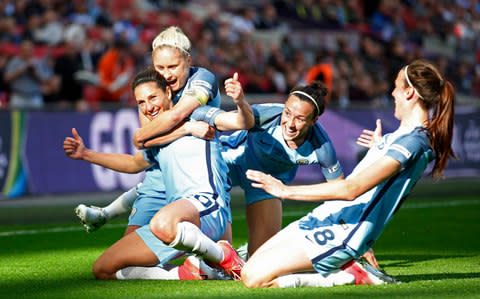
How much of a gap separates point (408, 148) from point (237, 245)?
377 centimetres

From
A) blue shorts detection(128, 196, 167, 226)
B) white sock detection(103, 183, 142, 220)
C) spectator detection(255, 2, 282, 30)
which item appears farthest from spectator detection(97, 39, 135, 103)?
blue shorts detection(128, 196, 167, 226)

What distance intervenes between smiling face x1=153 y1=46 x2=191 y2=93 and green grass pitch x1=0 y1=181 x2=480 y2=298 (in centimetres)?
171

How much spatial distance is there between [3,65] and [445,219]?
329 inches

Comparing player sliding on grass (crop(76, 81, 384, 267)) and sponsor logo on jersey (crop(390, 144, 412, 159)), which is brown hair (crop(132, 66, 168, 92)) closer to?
player sliding on grass (crop(76, 81, 384, 267))

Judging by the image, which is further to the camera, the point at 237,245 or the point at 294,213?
the point at 294,213

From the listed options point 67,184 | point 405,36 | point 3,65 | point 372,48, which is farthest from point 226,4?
point 67,184

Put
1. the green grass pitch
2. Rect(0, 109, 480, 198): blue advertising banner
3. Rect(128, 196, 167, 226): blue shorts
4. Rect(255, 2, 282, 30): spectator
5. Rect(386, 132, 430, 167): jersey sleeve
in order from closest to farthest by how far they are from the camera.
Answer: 1. Rect(386, 132, 430, 167): jersey sleeve
2. the green grass pitch
3. Rect(128, 196, 167, 226): blue shorts
4. Rect(0, 109, 480, 198): blue advertising banner
5. Rect(255, 2, 282, 30): spectator

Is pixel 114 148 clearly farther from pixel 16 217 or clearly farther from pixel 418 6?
pixel 418 6

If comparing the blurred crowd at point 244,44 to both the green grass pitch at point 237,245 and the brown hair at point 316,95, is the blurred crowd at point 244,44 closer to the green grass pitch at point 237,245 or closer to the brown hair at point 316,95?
the green grass pitch at point 237,245

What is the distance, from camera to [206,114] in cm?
641

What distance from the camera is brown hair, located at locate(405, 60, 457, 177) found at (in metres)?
5.56

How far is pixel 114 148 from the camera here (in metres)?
13.8

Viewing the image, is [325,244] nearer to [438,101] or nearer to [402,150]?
[402,150]

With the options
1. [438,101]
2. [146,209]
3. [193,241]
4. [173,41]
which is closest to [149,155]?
[146,209]
